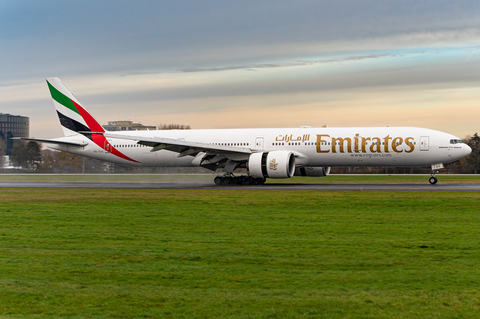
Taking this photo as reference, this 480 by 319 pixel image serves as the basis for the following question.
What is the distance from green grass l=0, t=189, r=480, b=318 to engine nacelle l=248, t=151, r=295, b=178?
536 inches

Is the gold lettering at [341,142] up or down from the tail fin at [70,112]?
down

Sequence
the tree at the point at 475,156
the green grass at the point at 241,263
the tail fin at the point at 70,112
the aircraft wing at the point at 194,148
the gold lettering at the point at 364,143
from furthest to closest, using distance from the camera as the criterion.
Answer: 1. the tree at the point at 475,156
2. the tail fin at the point at 70,112
3. the aircraft wing at the point at 194,148
4. the gold lettering at the point at 364,143
5. the green grass at the point at 241,263

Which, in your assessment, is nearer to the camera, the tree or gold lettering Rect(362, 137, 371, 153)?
gold lettering Rect(362, 137, 371, 153)

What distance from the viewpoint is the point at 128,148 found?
3881 cm

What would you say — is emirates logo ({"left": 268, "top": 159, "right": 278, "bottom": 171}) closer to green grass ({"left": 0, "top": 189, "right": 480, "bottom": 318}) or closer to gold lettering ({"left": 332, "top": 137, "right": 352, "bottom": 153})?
gold lettering ({"left": 332, "top": 137, "right": 352, "bottom": 153})

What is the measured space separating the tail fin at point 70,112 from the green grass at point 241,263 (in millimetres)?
23413

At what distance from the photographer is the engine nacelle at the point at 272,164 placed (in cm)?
3109

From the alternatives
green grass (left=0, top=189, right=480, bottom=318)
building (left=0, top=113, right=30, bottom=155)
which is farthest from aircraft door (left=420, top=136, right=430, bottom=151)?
building (left=0, top=113, right=30, bottom=155)

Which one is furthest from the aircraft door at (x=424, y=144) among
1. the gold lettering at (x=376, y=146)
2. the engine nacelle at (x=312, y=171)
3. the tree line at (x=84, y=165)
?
the tree line at (x=84, y=165)

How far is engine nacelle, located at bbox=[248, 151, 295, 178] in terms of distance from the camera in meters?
31.1

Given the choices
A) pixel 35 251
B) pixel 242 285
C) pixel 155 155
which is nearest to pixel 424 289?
pixel 242 285

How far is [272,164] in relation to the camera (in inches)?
1230

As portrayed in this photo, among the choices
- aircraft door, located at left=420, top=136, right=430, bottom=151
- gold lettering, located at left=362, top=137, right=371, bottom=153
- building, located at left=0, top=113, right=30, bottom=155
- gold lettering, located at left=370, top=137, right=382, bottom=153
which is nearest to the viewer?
aircraft door, located at left=420, top=136, right=430, bottom=151

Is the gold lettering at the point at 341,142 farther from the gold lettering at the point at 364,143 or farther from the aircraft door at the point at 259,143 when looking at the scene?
the aircraft door at the point at 259,143
